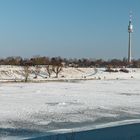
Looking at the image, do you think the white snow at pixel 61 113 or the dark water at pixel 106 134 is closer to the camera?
the dark water at pixel 106 134

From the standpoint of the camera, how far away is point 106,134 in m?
10.7

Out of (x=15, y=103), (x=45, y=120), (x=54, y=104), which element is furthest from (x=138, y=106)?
(x=45, y=120)

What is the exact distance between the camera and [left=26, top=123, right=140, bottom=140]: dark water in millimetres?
10070

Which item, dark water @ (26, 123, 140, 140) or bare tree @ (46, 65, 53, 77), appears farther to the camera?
bare tree @ (46, 65, 53, 77)

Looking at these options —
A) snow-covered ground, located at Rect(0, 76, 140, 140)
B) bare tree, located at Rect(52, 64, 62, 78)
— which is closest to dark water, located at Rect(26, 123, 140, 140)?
snow-covered ground, located at Rect(0, 76, 140, 140)

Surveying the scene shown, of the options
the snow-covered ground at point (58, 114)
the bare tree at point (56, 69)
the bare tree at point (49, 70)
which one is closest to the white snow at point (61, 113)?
the snow-covered ground at point (58, 114)

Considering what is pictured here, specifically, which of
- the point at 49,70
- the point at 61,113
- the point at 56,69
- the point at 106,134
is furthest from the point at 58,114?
the point at 56,69

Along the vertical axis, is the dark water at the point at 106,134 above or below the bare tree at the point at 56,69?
below

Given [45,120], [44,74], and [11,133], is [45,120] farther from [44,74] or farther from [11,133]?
[44,74]

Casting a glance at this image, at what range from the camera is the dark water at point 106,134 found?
10.1 meters

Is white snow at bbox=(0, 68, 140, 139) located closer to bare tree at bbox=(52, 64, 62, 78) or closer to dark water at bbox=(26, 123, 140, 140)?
dark water at bbox=(26, 123, 140, 140)

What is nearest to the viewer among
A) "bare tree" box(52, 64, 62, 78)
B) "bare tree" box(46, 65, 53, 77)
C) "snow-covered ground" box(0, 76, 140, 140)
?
"snow-covered ground" box(0, 76, 140, 140)

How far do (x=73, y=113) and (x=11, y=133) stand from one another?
4993mm

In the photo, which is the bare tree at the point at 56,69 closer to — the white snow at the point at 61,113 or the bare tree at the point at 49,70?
the bare tree at the point at 49,70
